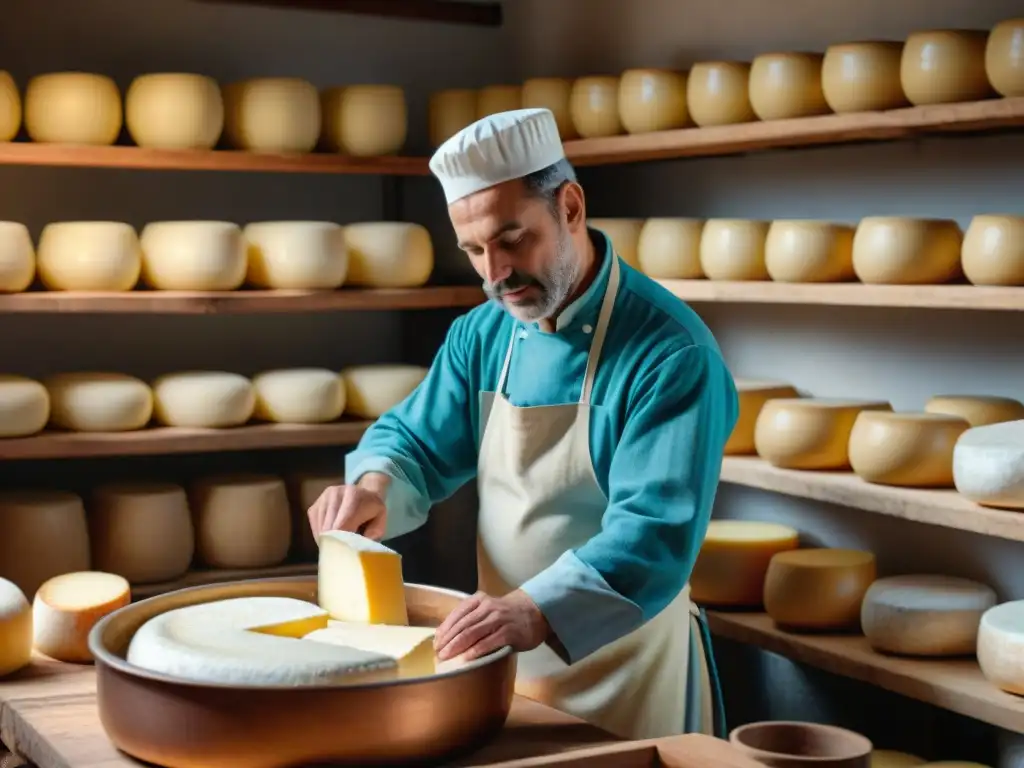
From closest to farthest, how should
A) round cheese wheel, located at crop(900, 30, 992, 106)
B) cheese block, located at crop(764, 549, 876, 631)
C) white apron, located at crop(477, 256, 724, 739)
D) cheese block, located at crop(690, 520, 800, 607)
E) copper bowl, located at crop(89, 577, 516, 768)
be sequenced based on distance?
copper bowl, located at crop(89, 577, 516, 768) → white apron, located at crop(477, 256, 724, 739) → round cheese wheel, located at crop(900, 30, 992, 106) → cheese block, located at crop(764, 549, 876, 631) → cheese block, located at crop(690, 520, 800, 607)

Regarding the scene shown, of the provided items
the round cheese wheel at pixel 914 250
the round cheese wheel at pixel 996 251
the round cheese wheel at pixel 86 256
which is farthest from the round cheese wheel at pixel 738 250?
the round cheese wheel at pixel 86 256

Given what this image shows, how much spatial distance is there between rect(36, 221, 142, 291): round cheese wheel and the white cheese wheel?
0.29 metres

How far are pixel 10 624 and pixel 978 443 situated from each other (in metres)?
1.60

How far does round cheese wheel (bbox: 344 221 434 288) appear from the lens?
142 inches

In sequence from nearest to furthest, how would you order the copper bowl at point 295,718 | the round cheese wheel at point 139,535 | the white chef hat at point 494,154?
the copper bowl at point 295,718 < the white chef hat at point 494,154 < the round cheese wheel at point 139,535

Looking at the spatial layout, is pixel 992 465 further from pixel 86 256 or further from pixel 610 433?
pixel 86 256

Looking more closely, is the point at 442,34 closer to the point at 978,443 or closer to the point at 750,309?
the point at 750,309

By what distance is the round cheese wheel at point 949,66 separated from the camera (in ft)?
8.58

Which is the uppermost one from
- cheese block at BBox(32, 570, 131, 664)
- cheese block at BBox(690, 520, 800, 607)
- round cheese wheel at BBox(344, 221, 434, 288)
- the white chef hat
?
the white chef hat

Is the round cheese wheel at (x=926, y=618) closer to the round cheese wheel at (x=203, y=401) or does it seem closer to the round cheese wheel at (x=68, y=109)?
the round cheese wheel at (x=203, y=401)

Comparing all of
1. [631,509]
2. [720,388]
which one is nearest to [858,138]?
[720,388]

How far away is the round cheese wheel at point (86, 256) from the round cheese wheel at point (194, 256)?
0.24ft

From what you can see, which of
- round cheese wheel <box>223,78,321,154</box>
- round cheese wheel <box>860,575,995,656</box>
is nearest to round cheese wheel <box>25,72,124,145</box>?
round cheese wheel <box>223,78,321,154</box>

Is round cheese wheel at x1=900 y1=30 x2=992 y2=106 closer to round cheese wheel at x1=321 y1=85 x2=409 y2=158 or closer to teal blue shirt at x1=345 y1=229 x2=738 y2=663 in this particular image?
teal blue shirt at x1=345 y1=229 x2=738 y2=663
